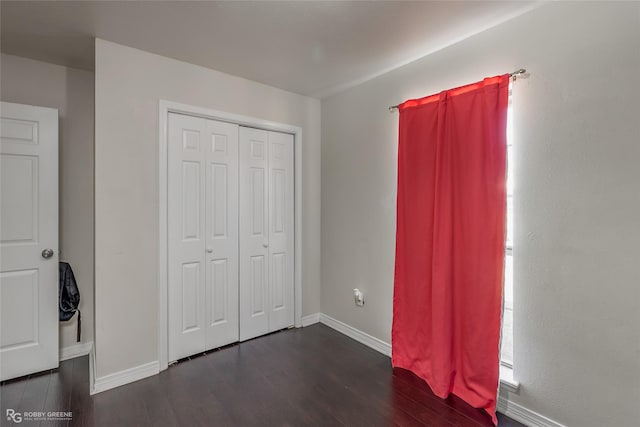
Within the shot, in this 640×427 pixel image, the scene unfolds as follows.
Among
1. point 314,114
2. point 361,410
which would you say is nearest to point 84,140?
point 314,114

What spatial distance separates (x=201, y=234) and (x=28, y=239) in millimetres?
1221

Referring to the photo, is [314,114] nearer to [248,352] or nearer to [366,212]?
[366,212]

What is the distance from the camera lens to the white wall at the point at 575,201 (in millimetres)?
1488

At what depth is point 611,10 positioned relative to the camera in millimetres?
1520

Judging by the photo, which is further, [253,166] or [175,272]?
[253,166]

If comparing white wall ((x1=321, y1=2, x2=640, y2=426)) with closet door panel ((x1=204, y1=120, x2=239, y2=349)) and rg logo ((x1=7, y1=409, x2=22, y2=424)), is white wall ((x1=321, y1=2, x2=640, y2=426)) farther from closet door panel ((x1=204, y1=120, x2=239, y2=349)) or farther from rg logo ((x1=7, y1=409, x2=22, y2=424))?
rg logo ((x1=7, y1=409, x2=22, y2=424))

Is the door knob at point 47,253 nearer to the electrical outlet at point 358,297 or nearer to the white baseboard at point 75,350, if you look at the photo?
the white baseboard at point 75,350

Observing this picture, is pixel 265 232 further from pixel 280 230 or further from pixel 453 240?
pixel 453 240

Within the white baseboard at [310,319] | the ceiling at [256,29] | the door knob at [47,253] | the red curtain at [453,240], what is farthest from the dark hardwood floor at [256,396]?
the ceiling at [256,29]

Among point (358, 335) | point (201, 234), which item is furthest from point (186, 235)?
point (358, 335)

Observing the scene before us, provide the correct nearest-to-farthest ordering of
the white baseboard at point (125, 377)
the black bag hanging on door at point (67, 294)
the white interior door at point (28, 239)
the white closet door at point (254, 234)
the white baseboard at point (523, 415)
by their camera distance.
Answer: the white baseboard at point (523, 415) < the white baseboard at point (125, 377) < the white interior door at point (28, 239) < the black bag hanging on door at point (67, 294) < the white closet door at point (254, 234)

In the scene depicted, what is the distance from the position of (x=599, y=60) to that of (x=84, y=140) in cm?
363

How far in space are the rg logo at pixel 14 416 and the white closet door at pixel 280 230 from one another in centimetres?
182

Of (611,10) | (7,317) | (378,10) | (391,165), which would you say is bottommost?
(7,317)
